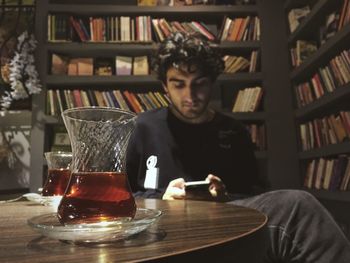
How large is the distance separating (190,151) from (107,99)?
3.95 feet

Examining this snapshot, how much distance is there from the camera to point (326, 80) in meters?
2.18

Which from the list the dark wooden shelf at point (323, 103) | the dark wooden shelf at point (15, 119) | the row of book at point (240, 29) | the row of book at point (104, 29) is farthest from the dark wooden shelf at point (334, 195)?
the dark wooden shelf at point (15, 119)

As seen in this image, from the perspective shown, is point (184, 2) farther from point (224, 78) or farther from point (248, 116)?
point (248, 116)

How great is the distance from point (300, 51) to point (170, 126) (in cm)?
146

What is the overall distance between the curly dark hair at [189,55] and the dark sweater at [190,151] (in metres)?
0.23

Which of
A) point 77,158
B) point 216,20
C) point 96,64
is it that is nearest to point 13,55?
point 96,64

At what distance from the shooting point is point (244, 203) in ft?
2.97

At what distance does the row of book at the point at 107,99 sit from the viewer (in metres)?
2.49

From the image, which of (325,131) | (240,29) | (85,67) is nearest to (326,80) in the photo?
(325,131)

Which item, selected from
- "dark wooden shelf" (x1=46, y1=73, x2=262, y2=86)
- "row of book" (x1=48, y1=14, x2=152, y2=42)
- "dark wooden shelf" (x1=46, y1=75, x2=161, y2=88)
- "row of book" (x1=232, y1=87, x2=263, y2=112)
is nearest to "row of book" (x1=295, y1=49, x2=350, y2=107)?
"row of book" (x1=232, y1=87, x2=263, y2=112)

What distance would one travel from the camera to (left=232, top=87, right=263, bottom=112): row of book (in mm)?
2562

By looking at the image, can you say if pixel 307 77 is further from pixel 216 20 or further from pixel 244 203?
pixel 244 203

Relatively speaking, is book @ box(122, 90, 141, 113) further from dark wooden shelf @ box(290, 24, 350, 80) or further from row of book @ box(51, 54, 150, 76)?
dark wooden shelf @ box(290, 24, 350, 80)

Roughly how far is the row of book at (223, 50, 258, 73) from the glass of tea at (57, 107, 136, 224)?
226cm
